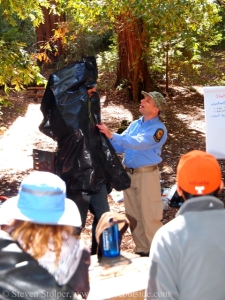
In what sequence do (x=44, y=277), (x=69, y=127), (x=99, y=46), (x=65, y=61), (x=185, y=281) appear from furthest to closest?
1. (x=99, y=46)
2. (x=65, y=61)
3. (x=69, y=127)
4. (x=185, y=281)
5. (x=44, y=277)

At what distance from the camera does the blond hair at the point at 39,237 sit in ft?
7.28

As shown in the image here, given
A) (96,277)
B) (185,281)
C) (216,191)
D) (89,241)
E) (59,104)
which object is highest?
(59,104)

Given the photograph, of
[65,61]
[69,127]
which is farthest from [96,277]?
[65,61]

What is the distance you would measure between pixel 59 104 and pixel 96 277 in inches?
70.2

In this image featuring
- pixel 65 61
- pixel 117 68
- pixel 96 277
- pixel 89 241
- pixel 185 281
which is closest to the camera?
pixel 185 281

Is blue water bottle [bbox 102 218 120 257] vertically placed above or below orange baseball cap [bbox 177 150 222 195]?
below

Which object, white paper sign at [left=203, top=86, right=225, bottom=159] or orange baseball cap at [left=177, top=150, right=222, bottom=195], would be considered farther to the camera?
white paper sign at [left=203, top=86, right=225, bottom=159]

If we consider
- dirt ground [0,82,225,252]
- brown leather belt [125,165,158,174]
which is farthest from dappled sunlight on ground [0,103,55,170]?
brown leather belt [125,165,158,174]

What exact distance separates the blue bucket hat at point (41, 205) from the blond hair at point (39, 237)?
3cm

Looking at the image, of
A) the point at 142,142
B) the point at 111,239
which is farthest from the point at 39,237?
the point at 142,142

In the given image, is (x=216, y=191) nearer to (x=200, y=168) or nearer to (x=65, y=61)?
(x=200, y=168)

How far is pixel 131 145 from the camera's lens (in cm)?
504

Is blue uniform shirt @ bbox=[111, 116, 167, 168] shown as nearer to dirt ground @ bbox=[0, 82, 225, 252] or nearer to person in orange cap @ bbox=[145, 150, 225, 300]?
dirt ground @ bbox=[0, 82, 225, 252]

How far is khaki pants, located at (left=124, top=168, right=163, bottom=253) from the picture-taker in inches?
211
